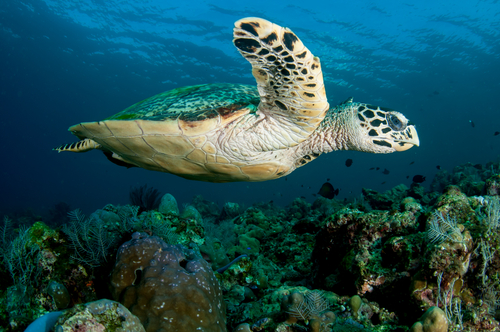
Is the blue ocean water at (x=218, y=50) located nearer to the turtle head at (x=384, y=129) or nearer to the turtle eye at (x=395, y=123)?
the turtle head at (x=384, y=129)

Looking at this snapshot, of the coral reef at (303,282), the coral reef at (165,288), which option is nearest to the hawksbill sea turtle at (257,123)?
the coral reef at (303,282)

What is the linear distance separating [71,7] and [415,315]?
2843cm

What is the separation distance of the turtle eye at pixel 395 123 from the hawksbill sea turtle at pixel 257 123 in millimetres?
11

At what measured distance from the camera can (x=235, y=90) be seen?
3.09 meters

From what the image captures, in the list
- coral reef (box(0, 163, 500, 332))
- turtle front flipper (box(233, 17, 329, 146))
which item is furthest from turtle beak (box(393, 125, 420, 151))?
turtle front flipper (box(233, 17, 329, 146))

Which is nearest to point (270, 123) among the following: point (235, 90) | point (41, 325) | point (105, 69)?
point (235, 90)

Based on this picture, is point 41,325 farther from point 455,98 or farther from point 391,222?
point 455,98

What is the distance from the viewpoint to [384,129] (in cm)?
284

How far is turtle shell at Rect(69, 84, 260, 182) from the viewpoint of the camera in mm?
2459

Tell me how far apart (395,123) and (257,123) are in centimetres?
179

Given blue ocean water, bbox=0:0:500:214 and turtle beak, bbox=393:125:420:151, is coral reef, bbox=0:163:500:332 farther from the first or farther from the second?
blue ocean water, bbox=0:0:500:214

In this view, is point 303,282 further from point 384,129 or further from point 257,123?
→ point 384,129

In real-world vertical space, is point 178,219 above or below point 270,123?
below

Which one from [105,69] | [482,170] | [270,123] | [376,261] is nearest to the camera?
[376,261]
